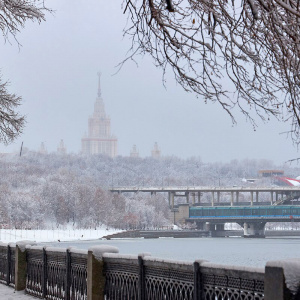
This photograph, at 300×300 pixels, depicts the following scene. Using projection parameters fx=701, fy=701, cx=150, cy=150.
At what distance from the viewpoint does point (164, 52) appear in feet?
35.3

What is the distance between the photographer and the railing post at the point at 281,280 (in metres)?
7.39

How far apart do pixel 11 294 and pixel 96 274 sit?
202 inches

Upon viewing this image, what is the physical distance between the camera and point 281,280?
24.7 ft

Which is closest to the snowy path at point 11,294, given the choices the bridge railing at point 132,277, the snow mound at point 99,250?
the bridge railing at point 132,277

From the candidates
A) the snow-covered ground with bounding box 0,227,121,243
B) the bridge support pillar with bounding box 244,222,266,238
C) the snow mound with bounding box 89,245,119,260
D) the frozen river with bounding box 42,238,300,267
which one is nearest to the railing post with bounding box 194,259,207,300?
the snow mound with bounding box 89,245,119,260

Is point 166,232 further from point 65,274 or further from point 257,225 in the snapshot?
point 65,274

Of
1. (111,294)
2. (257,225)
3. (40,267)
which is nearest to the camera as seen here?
(111,294)

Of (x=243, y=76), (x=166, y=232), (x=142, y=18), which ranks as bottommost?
(x=166, y=232)

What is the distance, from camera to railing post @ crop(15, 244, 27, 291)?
17688mm

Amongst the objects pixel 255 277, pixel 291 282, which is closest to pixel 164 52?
pixel 255 277

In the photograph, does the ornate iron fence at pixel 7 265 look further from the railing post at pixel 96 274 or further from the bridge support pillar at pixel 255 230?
the bridge support pillar at pixel 255 230

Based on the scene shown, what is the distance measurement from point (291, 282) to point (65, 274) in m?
8.15

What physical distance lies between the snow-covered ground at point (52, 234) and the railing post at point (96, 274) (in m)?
97.7

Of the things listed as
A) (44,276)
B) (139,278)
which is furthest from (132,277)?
(44,276)
